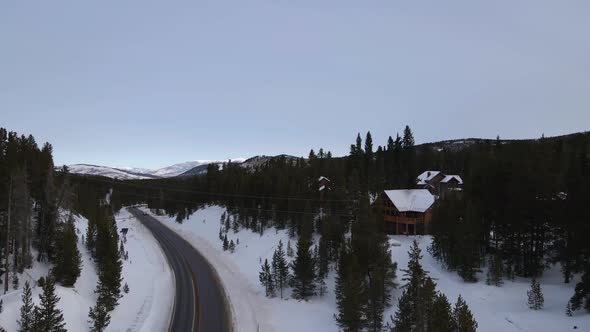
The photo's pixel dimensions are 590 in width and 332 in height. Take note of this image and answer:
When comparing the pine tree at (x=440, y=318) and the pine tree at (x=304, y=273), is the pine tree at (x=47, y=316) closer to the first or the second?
the pine tree at (x=304, y=273)

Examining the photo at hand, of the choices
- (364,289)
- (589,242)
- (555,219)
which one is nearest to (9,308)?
(364,289)

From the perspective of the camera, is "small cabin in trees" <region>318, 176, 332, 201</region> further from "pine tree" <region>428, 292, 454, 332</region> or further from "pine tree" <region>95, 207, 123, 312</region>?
"pine tree" <region>428, 292, 454, 332</region>

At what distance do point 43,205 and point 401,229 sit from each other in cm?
5534

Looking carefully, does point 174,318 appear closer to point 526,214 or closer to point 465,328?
point 465,328

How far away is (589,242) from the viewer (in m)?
28.9

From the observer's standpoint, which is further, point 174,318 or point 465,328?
point 174,318

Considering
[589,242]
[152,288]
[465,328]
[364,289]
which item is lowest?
[152,288]

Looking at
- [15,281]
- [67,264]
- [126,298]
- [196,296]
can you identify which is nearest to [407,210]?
[196,296]

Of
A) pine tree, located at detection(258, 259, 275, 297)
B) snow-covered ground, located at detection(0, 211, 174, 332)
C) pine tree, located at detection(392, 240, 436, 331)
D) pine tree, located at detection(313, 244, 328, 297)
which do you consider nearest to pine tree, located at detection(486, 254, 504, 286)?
pine tree, located at detection(392, 240, 436, 331)

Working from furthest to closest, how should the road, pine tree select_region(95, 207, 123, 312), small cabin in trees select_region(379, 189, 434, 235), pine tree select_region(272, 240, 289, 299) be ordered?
small cabin in trees select_region(379, 189, 434, 235)
pine tree select_region(272, 240, 289, 299)
pine tree select_region(95, 207, 123, 312)
the road

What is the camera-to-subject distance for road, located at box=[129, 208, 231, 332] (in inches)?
1419

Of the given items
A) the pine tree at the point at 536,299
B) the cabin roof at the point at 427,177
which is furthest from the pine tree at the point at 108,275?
the cabin roof at the point at 427,177

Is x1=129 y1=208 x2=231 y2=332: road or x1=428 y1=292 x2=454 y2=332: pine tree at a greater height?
x1=428 y1=292 x2=454 y2=332: pine tree

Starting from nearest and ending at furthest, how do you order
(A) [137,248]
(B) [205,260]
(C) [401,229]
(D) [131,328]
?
1. (D) [131,328]
2. (C) [401,229]
3. (B) [205,260]
4. (A) [137,248]
